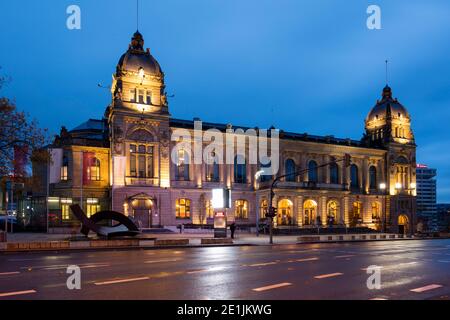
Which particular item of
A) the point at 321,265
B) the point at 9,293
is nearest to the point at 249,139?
the point at 321,265

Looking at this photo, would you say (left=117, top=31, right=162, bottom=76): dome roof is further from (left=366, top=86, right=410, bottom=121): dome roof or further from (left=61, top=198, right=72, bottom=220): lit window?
(left=366, top=86, right=410, bottom=121): dome roof

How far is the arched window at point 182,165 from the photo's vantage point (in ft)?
201

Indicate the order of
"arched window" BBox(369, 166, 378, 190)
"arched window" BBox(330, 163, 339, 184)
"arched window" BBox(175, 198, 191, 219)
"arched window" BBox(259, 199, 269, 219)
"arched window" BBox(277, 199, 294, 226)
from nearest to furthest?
"arched window" BBox(175, 198, 191, 219)
"arched window" BBox(259, 199, 269, 219)
"arched window" BBox(277, 199, 294, 226)
"arched window" BBox(330, 163, 339, 184)
"arched window" BBox(369, 166, 378, 190)

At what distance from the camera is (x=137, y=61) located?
58781 mm

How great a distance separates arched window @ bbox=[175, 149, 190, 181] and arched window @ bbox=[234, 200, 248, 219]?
9.27 metres

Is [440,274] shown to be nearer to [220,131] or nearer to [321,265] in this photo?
[321,265]

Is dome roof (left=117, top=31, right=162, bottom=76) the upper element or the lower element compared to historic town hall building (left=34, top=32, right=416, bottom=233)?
upper

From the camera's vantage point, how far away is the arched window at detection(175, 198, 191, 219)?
61044 millimetres

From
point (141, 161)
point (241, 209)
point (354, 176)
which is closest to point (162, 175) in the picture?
point (141, 161)

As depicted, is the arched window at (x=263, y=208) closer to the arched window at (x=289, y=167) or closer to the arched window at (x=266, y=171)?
the arched window at (x=266, y=171)

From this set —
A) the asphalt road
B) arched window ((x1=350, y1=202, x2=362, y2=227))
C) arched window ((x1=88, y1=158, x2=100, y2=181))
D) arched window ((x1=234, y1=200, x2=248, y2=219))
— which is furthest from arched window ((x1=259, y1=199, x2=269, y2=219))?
the asphalt road

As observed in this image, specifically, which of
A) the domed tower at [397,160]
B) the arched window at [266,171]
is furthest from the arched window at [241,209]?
the domed tower at [397,160]

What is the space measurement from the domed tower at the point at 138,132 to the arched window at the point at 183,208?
13.4ft

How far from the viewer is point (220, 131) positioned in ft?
211
